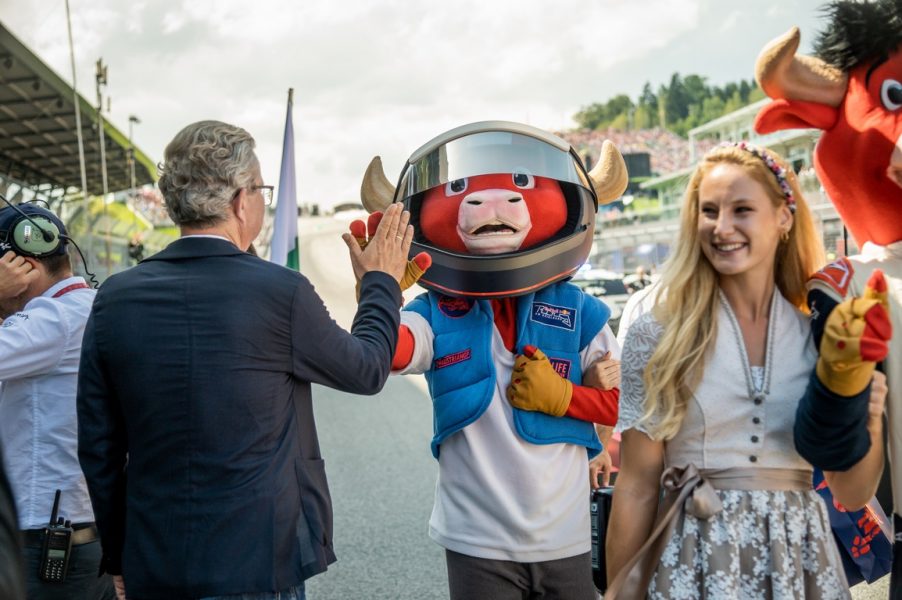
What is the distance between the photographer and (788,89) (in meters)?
2.53

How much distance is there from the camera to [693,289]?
239 centimetres

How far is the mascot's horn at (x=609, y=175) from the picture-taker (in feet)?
11.0

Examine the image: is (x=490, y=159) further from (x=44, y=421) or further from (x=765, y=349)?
(x=44, y=421)

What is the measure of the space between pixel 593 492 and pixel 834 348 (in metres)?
1.22

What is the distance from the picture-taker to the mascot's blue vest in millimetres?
2758

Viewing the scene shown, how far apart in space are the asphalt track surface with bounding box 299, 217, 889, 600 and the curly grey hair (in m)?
3.37

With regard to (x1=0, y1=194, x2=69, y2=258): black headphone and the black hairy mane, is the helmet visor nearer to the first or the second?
the black hairy mane

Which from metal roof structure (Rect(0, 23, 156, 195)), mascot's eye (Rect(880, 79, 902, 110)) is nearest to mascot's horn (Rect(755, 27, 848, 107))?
mascot's eye (Rect(880, 79, 902, 110))

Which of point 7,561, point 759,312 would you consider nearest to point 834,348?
point 759,312

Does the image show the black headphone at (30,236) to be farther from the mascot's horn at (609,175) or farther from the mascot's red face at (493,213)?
the mascot's horn at (609,175)

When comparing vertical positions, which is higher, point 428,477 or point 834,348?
point 834,348

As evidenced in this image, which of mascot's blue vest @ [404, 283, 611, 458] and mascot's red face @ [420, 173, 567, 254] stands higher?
mascot's red face @ [420, 173, 567, 254]

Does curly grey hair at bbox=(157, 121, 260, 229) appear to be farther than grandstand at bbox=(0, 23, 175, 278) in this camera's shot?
No

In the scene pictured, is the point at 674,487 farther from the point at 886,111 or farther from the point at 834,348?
the point at 886,111
